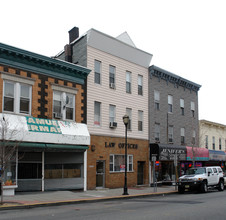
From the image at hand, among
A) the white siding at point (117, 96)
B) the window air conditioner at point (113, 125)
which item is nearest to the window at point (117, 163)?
the white siding at point (117, 96)

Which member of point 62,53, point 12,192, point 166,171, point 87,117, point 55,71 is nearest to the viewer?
point 12,192

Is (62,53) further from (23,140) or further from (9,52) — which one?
(23,140)

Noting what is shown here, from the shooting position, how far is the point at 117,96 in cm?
2512

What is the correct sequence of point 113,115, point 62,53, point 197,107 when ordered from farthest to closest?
point 197,107 → point 62,53 → point 113,115

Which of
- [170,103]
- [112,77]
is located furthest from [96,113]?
[170,103]

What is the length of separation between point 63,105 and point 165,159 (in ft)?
36.1

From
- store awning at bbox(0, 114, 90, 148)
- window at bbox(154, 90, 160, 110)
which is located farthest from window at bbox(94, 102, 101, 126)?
window at bbox(154, 90, 160, 110)

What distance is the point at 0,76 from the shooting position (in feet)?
59.0

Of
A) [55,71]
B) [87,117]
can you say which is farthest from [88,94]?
[55,71]

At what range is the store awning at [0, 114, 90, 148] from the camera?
17281mm

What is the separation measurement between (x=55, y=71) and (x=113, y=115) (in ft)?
20.4

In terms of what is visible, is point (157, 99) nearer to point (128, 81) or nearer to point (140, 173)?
point (128, 81)

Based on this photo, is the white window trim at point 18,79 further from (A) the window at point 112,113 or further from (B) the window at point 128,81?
(B) the window at point 128,81

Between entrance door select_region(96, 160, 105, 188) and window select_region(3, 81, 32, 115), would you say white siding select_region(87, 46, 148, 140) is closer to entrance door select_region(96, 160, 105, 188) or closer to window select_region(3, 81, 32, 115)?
entrance door select_region(96, 160, 105, 188)
